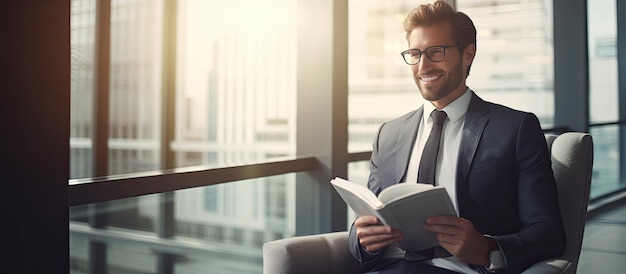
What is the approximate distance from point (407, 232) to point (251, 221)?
1.43 metres

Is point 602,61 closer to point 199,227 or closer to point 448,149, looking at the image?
point 199,227

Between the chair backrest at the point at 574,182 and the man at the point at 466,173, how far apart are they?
0.19 meters

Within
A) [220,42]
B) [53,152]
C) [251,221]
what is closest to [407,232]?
[53,152]

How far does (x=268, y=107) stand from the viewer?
4.35 meters

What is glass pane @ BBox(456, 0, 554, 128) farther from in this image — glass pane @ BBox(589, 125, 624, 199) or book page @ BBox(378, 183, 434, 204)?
book page @ BBox(378, 183, 434, 204)

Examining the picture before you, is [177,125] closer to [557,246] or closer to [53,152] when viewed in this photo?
[53,152]

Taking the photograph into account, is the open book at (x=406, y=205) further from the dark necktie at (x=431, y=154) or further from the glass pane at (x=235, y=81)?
the glass pane at (x=235, y=81)

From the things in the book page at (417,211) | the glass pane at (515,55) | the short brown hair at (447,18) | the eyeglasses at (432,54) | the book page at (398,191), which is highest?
the glass pane at (515,55)

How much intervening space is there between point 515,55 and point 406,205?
16.4ft

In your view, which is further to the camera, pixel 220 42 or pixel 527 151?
pixel 220 42

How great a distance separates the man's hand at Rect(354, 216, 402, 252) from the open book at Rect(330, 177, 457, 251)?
0.07 feet

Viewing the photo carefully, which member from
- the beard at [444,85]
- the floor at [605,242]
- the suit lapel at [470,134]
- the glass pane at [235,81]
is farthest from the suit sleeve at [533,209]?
the floor at [605,242]

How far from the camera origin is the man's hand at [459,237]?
1.49 m

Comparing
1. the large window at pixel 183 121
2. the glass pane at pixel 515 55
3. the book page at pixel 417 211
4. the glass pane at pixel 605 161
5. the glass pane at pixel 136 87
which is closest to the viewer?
the book page at pixel 417 211
